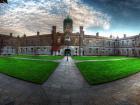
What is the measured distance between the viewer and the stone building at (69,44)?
53312mm

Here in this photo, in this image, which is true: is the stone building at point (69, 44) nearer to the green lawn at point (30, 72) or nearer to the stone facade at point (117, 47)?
the stone facade at point (117, 47)

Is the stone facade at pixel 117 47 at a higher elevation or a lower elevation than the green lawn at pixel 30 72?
higher

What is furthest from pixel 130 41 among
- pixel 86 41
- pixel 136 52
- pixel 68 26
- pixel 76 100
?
pixel 76 100

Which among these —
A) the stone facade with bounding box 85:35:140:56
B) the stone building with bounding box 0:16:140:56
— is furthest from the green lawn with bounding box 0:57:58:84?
the stone facade with bounding box 85:35:140:56

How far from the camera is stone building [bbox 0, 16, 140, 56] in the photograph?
53.3 meters

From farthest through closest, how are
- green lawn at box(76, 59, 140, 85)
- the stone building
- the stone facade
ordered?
the stone building < the stone facade < green lawn at box(76, 59, 140, 85)

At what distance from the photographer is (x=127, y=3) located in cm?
1013

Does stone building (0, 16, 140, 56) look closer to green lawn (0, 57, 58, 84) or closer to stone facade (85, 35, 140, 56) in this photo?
stone facade (85, 35, 140, 56)

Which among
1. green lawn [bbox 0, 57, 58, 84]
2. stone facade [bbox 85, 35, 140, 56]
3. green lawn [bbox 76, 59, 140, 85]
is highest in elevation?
stone facade [bbox 85, 35, 140, 56]

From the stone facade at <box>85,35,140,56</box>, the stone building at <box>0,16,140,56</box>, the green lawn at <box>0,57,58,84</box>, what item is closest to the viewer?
the green lawn at <box>0,57,58,84</box>

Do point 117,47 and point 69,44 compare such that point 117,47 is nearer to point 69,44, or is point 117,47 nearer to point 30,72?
point 69,44

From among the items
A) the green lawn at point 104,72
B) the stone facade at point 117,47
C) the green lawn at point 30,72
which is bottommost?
the green lawn at point 104,72

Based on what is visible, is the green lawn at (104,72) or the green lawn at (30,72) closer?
the green lawn at (104,72)

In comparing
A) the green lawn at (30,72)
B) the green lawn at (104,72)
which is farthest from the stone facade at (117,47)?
the green lawn at (30,72)
